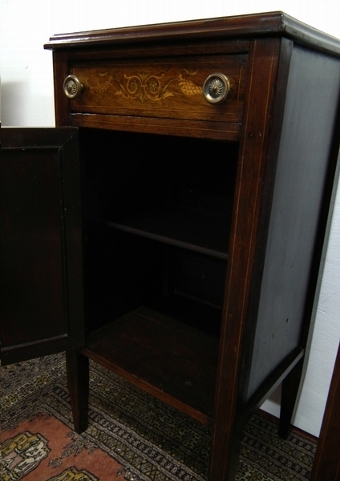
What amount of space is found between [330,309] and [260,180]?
0.55m

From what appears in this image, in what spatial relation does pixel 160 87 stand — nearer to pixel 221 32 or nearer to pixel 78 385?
pixel 221 32

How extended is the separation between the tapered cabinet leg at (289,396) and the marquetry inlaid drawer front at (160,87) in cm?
69

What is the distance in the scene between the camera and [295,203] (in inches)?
29.6

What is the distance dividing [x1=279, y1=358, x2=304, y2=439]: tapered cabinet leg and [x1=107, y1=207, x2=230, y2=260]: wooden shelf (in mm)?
406

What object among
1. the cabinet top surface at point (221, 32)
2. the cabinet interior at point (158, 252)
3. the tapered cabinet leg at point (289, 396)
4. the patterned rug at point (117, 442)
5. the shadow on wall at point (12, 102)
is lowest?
the patterned rug at point (117, 442)

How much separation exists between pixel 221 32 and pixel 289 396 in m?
0.89

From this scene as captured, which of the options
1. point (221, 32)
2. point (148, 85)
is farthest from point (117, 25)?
point (221, 32)

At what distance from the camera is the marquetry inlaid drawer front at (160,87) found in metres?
0.61

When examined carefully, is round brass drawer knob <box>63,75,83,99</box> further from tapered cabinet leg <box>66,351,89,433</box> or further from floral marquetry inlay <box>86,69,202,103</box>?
tapered cabinet leg <box>66,351,89,433</box>

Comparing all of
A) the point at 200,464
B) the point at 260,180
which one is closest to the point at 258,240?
the point at 260,180

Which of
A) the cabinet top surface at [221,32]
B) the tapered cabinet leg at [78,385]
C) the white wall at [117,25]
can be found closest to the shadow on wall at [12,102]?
the white wall at [117,25]

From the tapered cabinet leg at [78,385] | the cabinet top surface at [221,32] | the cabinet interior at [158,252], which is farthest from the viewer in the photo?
the tapered cabinet leg at [78,385]

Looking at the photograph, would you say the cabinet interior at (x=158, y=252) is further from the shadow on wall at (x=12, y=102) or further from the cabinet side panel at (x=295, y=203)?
the shadow on wall at (x=12, y=102)

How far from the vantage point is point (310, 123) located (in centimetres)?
71
